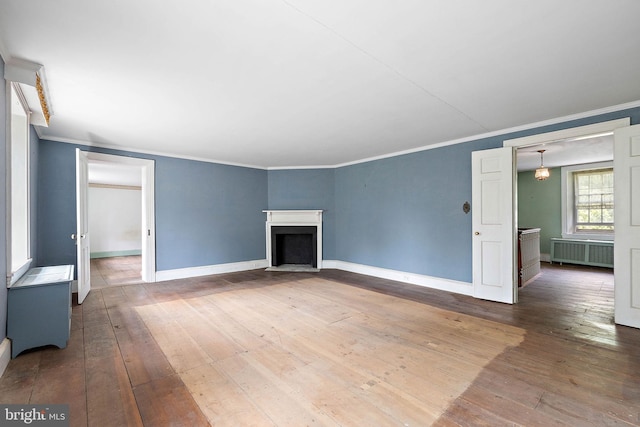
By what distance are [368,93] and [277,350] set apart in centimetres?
256

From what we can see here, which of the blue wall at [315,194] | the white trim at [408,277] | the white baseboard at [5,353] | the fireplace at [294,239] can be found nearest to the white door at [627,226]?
the white trim at [408,277]

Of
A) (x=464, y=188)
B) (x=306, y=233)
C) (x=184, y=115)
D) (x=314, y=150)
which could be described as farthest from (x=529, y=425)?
(x=306, y=233)

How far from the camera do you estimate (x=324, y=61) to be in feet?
7.14

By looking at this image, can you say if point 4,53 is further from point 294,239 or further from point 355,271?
point 355,271

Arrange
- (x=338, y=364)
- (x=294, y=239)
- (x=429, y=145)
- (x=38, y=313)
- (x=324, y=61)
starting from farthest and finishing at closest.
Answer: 1. (x=294, y=239)
2. (x=429, y=145)
3. (x=38, y=313)
4. (x=338, y=364)
5. (x=324, y=61)

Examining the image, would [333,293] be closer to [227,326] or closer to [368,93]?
[227,326]

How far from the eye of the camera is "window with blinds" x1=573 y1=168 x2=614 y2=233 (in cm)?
660

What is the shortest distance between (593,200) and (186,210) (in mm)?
9290

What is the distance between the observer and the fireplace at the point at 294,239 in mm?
6449

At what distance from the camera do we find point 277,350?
2.55 metres

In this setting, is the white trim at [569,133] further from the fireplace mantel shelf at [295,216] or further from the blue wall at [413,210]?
the fireplace mantel shelf at [295,216]

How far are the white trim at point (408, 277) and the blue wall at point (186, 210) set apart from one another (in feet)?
6.31

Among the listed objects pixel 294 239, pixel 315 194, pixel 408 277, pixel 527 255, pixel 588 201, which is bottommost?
pixel 408 277
